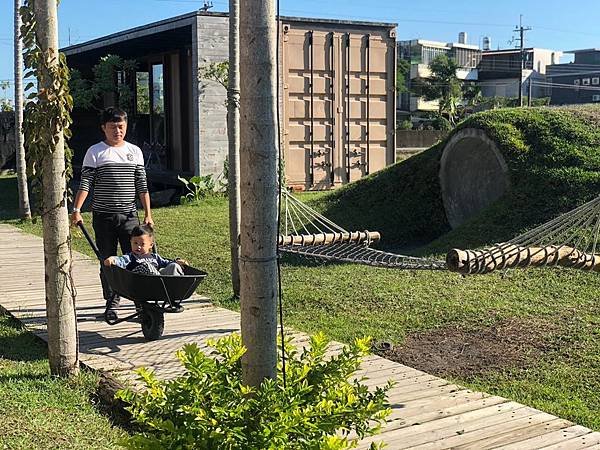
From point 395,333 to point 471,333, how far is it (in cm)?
56

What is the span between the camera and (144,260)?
562cm

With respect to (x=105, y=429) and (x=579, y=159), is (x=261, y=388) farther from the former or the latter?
(x=579, y=159)

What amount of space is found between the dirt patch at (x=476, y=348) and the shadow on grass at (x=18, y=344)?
2337 mm

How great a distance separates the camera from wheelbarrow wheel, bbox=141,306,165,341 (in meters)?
5.59

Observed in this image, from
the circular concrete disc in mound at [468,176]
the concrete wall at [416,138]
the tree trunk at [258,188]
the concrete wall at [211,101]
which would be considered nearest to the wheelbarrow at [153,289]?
the tree trunk at [258,188]

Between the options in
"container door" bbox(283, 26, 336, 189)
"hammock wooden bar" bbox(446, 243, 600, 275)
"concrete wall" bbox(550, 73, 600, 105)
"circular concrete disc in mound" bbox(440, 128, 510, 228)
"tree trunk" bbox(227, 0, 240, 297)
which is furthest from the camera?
"concrete wall" bbox(550, 73, 600, 105)

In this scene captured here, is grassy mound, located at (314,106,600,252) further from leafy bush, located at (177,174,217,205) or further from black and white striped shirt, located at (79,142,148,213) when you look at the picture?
black and white striped shirt, located at (79,142,148,213)

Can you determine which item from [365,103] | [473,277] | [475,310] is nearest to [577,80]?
[365,103]

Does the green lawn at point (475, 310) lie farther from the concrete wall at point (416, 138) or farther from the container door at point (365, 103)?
the concrete wall at point (416, 138)

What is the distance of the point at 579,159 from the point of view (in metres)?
9.37

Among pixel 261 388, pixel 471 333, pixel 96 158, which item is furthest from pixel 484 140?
pixel 261 388

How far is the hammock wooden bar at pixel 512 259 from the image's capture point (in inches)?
169

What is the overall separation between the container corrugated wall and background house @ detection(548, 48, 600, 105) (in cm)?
4675

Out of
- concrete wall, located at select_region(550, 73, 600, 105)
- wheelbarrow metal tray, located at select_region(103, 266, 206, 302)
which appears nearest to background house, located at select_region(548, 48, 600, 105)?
concrete wall, located at select_region(550, 73, 600, 105)
